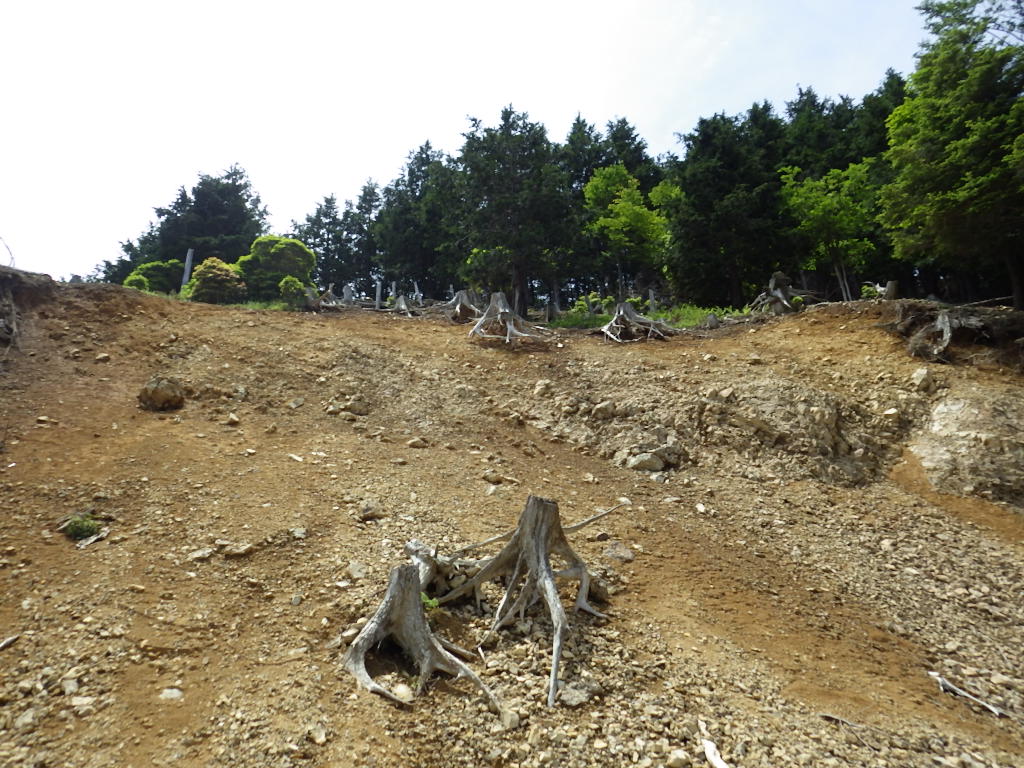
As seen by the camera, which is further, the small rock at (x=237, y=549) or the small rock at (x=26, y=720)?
the small rock at (x=237, y=549)

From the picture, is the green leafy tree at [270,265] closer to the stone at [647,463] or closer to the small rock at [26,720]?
the stone at [647,463]

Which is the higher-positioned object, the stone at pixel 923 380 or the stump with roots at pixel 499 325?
the stump with roots at pixel 499 325

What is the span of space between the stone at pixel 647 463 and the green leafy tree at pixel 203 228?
27.6m

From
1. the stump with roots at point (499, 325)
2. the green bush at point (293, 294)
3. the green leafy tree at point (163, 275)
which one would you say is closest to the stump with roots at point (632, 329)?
the stump with roots at point (499, 325)

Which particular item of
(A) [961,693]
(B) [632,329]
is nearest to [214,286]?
(B) [632,329]

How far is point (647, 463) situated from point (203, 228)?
3083 cm

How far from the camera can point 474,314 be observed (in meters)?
16.2

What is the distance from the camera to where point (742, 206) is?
20.9m

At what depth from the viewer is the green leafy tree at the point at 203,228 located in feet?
96.4

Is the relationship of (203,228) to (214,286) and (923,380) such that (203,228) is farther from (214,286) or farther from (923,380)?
(923,380)

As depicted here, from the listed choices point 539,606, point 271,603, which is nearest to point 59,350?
point 271,603

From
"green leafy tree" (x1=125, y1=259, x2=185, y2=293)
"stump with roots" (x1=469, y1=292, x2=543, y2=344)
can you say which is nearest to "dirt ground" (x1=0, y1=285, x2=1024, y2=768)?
"stump with roots" (x1=469, y1=292, x2=543, y2=344)

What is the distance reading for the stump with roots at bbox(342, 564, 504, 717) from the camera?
12.3 ft

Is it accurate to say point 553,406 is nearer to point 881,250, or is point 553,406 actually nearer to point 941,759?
point 941,759
